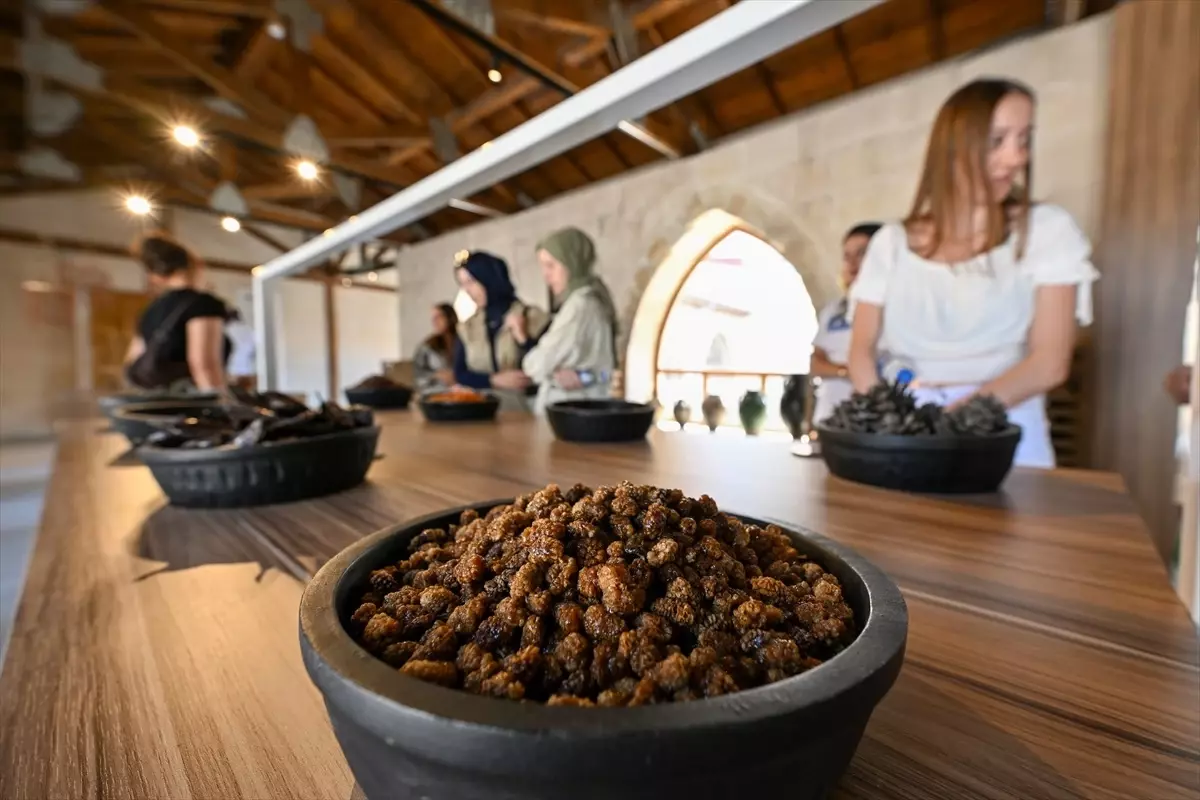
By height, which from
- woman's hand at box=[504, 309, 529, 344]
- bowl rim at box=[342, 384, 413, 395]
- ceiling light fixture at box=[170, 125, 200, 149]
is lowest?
bowl rim at box=[342, 384, 413, 395]

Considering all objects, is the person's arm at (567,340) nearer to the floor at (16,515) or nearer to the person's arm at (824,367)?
the person's arm at (824,367)

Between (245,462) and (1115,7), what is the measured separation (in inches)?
118

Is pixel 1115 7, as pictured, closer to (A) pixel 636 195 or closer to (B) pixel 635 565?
(A) pixel 636 195

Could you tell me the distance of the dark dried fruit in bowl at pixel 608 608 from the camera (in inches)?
9.3

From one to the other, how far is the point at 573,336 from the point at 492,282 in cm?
73

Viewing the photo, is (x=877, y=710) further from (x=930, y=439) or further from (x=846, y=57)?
(x=846, y=57)

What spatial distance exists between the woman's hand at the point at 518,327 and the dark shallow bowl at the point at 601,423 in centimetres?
191

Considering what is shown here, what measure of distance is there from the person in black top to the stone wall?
7.87ft

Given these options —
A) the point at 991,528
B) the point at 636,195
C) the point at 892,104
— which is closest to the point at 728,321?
the point at 636,195

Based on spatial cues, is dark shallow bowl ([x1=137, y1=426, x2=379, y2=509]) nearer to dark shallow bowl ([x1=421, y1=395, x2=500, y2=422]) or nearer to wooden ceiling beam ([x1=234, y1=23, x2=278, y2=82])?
dark shallow bowl ([x1=421, y1=395, x2=500, y2=422])

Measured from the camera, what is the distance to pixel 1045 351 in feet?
5.60

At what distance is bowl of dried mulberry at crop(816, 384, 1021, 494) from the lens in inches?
30.2

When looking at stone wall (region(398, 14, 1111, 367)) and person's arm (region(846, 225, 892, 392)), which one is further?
stone wall (region(398, 14, 1111, 367))

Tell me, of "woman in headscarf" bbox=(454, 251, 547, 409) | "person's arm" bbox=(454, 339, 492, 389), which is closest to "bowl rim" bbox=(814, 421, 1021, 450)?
"woman in headscarf" bbox=(454, 251, 547, 409)
